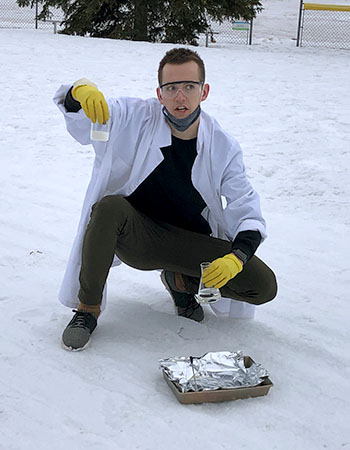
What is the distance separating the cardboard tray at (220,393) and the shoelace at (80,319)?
465 millimetres

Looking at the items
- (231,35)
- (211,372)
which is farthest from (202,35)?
(211,372)

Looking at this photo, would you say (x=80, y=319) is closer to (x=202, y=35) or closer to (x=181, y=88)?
(x=181, y=88)

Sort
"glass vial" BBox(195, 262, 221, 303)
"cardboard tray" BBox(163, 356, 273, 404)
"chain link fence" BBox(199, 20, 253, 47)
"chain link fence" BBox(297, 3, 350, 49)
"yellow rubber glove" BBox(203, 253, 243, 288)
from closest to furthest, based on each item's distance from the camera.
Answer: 1. "cardboard tray" BBox(163, 356, 273, 404)
2. "yellow rubber glove" BBox(203, 253, 243, 288)
3. "glass vial" BBox(195, 262, 221, 303)
4. "chain link fence" BBox(297, 3, 350, 49)
5. "chain link fence" BBox(199, 20, 253, 47)

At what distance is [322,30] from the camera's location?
14039 millimetres

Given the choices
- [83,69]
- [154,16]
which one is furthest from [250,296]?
[154,16]

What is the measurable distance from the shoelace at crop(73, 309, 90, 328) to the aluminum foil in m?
0.41

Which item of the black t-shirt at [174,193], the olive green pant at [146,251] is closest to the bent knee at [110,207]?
the olive green pant at [146,251]

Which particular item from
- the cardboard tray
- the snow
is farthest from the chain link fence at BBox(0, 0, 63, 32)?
the cardboard tray

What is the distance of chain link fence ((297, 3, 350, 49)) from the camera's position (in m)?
13.4

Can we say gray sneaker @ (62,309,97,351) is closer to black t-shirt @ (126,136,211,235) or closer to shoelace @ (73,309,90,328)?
shoelace @ (73,309,90,328)

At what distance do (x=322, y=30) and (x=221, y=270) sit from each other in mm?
12286

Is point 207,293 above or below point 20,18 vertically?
below

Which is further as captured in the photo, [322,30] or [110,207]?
[322,30]

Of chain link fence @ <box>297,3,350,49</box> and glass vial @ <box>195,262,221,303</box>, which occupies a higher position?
chain link fence @ <box>297,3,350,49</box>
